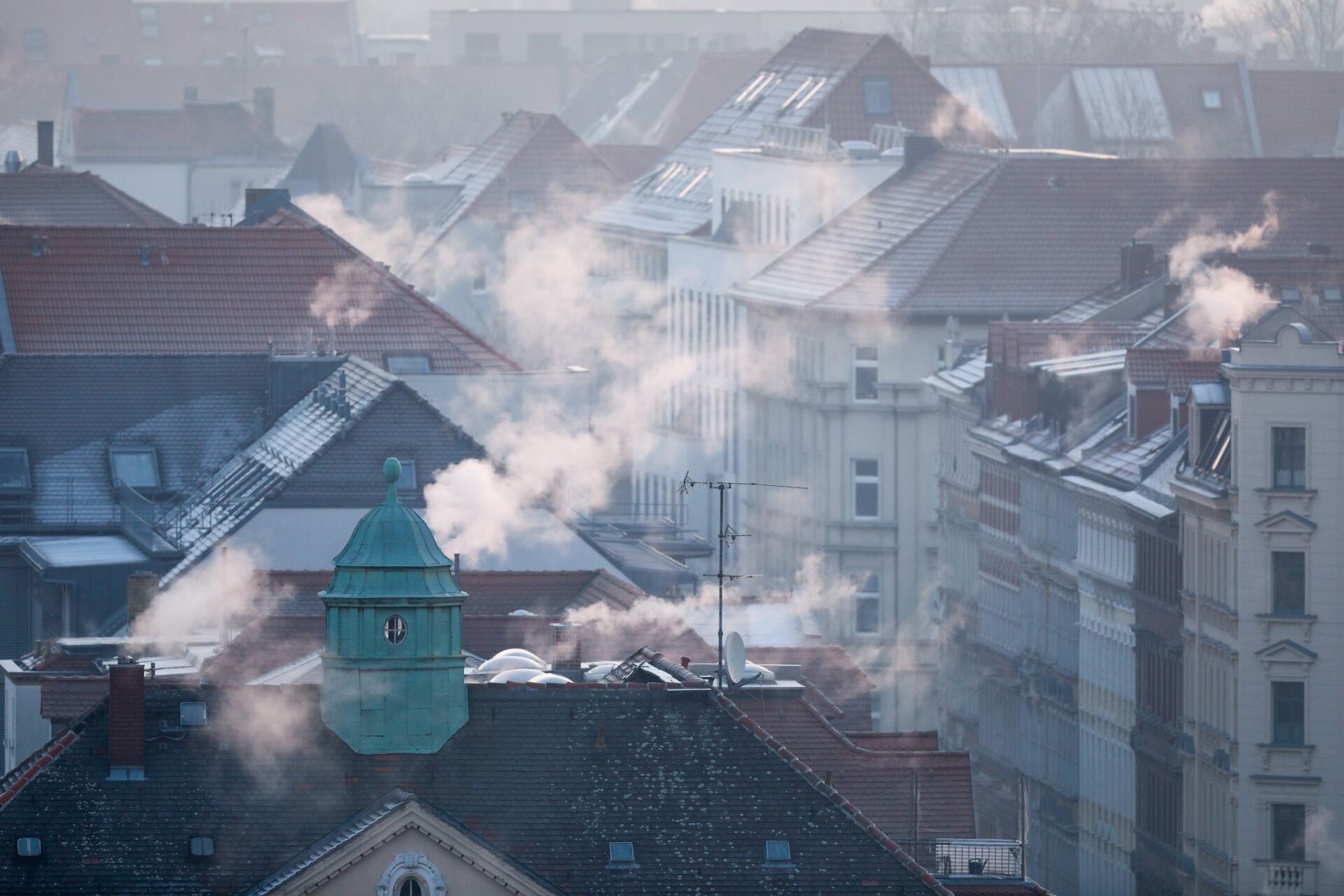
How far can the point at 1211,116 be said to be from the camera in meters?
155

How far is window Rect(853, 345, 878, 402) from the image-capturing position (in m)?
110

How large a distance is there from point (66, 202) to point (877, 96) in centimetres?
2001

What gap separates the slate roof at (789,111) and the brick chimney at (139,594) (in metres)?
51.3

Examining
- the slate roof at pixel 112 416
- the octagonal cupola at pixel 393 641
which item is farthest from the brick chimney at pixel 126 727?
the slate roof at pixel 112 416

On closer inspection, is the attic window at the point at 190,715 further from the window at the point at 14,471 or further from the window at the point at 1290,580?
the window at the point at 14,471

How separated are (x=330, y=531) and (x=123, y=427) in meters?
9.38

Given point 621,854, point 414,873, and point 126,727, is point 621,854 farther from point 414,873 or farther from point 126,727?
point 126,727

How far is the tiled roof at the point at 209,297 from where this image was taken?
97.6 meters

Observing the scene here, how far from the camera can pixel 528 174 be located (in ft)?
492

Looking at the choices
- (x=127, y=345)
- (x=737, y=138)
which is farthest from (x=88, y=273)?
(x=737, y=138)

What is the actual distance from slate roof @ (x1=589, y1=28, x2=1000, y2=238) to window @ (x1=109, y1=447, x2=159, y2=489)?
40820 mm

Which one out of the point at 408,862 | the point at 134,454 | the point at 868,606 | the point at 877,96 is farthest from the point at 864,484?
the point at 408,862

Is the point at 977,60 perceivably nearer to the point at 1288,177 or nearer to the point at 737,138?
the point at 737,138

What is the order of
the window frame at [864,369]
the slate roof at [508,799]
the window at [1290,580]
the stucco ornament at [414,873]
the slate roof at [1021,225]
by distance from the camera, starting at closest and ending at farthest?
the stucco ornament at [414,873]
the slate roof at [508,799]
the window at [1290,580]
the slate roof at [1021,225]
the window frame at [864,369]
